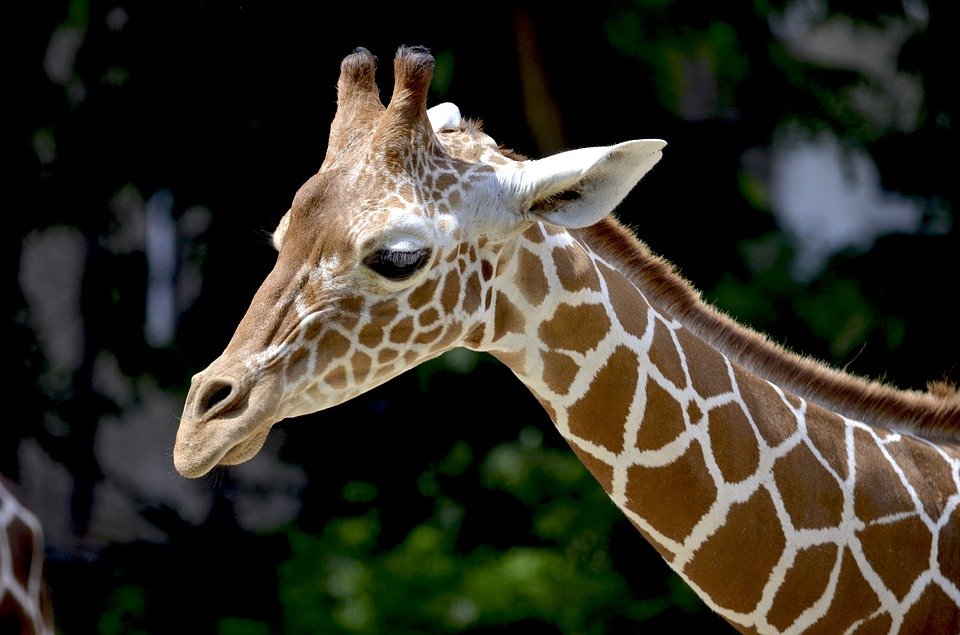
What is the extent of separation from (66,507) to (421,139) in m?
5.66

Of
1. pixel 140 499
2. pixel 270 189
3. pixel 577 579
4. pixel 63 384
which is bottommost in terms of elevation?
pixel 577 579

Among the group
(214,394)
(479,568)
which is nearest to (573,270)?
(214,394)

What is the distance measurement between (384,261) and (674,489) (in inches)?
35.8

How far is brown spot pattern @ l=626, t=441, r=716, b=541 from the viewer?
2.97 metres

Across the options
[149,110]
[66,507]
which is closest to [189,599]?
[66,507]

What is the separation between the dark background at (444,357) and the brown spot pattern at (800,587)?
3.78 meters

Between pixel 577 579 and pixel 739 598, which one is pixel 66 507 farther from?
pixel 739 598

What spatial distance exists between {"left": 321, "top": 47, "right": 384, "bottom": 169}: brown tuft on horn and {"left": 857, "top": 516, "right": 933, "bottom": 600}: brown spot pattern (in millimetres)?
1602

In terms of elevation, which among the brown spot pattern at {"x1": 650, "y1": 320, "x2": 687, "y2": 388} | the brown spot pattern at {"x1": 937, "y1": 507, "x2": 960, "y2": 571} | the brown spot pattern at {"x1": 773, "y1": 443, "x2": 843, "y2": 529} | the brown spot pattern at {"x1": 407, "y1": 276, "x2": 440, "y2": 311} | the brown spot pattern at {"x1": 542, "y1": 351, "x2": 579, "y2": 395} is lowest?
the brown spot pattern at {"x1": 937, "y1": 507, "x2": 960, "y2": 571}

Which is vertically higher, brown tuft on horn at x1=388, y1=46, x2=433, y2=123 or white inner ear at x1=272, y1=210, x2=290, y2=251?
brown tuft on horn at x1=388, y1=46, x2=433, y2=123

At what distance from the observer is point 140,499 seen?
23.7 feet

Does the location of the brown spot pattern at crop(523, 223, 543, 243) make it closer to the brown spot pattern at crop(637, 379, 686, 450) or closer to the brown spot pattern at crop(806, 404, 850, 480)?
the brown spot pattern at crop(637, 379, 686, 450)

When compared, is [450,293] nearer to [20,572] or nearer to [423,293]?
[423,293]

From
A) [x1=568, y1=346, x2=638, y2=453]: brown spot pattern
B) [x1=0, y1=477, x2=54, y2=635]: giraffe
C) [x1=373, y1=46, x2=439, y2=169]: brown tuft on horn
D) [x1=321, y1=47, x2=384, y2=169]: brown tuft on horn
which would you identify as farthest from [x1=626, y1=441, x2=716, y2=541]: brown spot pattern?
[x1=0, y1=477, x2=54, y2=635]: giraffe
